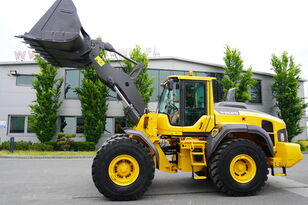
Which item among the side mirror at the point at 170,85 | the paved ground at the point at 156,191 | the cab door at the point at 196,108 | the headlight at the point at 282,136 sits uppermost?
the side mirror at the point at 170,85

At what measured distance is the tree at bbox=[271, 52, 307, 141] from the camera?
64.1 feet

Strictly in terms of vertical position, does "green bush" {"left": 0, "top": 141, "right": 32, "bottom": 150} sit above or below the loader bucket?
below

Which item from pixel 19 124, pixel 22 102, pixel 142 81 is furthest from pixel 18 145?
pixel 142 81

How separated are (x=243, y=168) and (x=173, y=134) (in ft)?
6.03

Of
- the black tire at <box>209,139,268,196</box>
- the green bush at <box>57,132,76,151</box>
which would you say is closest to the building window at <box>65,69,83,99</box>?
the green bush at <box>57,132,76,151</box>

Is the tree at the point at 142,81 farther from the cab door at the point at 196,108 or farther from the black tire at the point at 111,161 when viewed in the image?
the black tire at the point at 111,161

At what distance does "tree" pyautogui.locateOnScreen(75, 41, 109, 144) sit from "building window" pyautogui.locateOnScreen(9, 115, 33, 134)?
4.85 metres

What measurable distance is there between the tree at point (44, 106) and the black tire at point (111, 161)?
13.3m

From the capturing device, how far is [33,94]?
18.2m

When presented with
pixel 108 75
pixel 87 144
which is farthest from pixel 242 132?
pixel 87 144

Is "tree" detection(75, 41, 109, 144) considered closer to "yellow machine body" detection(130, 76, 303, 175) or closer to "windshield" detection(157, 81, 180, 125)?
"windshield" detection(157, 81, 180, 125)

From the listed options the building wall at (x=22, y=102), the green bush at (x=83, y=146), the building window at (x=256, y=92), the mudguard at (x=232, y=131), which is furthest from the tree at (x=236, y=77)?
the mudguard at (x=232, y=131)

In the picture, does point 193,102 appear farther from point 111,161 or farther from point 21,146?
point 21,146

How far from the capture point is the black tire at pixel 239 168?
5.11m
